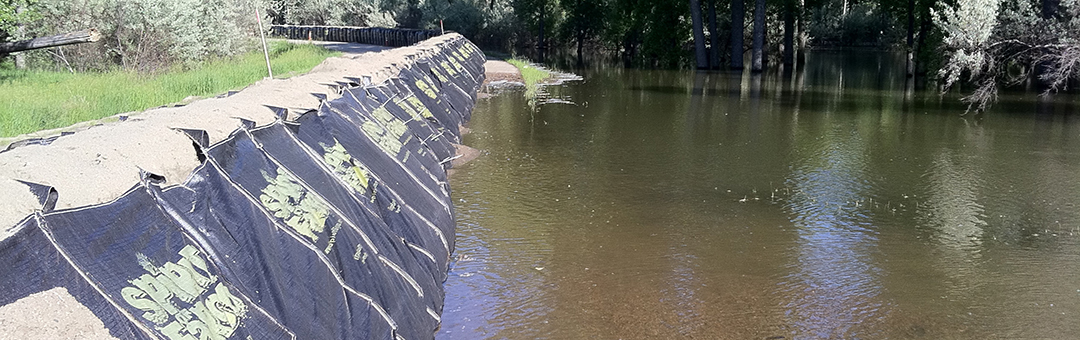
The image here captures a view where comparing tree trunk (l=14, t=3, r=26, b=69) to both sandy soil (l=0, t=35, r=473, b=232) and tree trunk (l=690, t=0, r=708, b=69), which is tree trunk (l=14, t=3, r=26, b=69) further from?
tree trunk (l=690, t=0, r=708, b=69)

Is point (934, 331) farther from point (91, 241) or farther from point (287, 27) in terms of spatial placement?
point (287, 27)

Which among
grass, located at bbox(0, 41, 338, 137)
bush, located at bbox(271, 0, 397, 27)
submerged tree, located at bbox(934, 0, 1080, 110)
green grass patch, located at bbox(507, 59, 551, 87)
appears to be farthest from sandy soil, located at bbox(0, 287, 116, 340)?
bush, located at bbox(271, 0, 397, 27)

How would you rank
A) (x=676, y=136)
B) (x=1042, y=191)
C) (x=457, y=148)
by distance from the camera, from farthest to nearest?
(x=676, y=136)
(x=457, y=148)
(x=1042, y=191)

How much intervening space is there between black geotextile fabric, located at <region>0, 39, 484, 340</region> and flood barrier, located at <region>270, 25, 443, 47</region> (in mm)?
33413

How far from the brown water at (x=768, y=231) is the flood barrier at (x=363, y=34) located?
24211 mm

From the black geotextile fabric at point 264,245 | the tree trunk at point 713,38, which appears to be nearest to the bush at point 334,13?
the tree trunk at point 713,38

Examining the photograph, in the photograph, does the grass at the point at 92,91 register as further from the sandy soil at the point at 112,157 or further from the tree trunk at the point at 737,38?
the tree trunk at the point at 737,38

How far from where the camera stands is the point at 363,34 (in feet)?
160

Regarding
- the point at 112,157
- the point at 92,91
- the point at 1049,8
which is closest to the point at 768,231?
the point at 112,157

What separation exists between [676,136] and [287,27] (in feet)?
129

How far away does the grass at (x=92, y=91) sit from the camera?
11383 millimetres

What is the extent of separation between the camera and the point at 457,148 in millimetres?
15789

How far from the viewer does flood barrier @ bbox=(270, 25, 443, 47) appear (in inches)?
1714

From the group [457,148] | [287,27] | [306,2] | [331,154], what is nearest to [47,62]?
[457,148]
